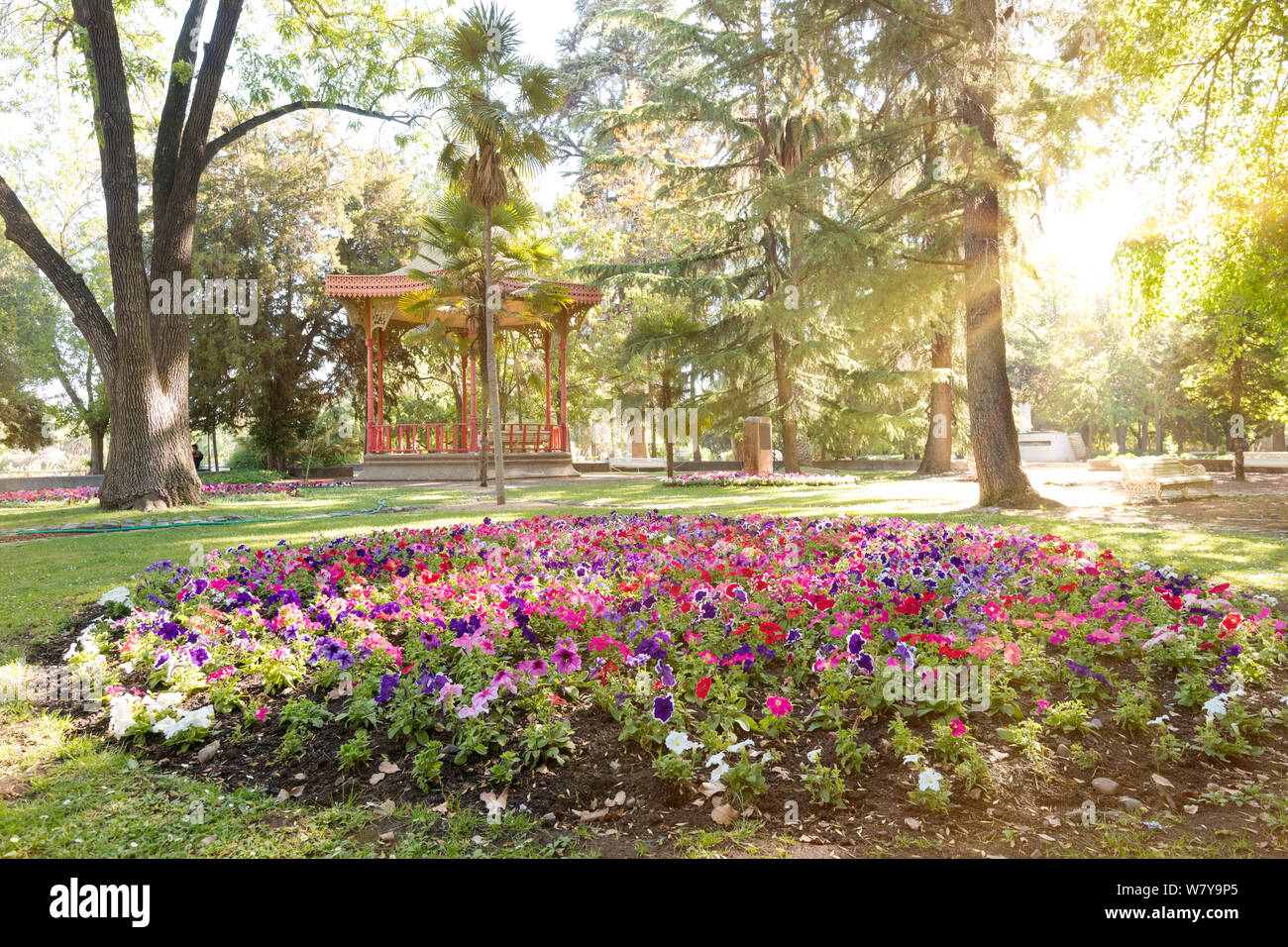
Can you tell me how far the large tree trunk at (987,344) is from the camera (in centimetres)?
1009

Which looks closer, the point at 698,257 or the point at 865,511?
the point at 865,511

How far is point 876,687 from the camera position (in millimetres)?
2836

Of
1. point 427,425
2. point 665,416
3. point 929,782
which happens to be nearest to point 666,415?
point 665,416

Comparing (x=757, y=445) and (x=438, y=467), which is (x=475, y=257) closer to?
(x=757, y=445)

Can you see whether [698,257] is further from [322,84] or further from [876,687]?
[876,687]

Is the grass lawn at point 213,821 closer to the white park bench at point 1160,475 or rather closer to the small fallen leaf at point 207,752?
the small fallen leaf at point 207,752

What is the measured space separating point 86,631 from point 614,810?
339 centimetres

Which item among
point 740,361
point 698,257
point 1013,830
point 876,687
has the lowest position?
point 1013,830

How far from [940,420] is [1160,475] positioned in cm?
997

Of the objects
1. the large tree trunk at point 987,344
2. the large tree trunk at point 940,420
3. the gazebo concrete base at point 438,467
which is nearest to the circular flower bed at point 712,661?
the large tree trunk at point 987,344

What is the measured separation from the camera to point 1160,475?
1067 cm

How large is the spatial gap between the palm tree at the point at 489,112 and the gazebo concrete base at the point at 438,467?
8703 mm
